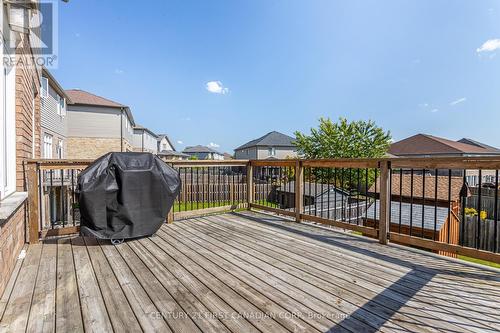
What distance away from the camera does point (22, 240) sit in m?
3.01

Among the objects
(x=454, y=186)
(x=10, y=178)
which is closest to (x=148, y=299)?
(x=10, y=178)

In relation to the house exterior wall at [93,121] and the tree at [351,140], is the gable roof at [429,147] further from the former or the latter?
the house exterior wall at [93,121]

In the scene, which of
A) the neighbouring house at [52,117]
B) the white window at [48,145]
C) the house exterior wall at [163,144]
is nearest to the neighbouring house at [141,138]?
the house exterior wall at [163,144]

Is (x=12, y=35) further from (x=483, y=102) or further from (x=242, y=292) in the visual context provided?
(x=483, y=102)

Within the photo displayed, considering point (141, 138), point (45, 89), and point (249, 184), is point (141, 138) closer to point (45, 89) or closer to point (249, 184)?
point (45, 89)

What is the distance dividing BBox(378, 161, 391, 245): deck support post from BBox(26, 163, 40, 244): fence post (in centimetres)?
417

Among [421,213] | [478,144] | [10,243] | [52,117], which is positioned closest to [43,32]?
[10,243]

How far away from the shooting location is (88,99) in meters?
18.9

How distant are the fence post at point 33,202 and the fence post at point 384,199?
13.7ft

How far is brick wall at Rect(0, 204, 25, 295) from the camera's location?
198 centimetres

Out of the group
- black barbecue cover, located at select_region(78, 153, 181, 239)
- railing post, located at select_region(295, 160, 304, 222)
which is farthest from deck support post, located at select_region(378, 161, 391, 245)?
black barbecue cover, located at select_region(78, 153, 181, 239)

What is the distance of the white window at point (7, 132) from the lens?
7.95 ft

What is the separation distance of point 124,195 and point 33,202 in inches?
45.0

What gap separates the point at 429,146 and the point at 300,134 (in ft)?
65.7
